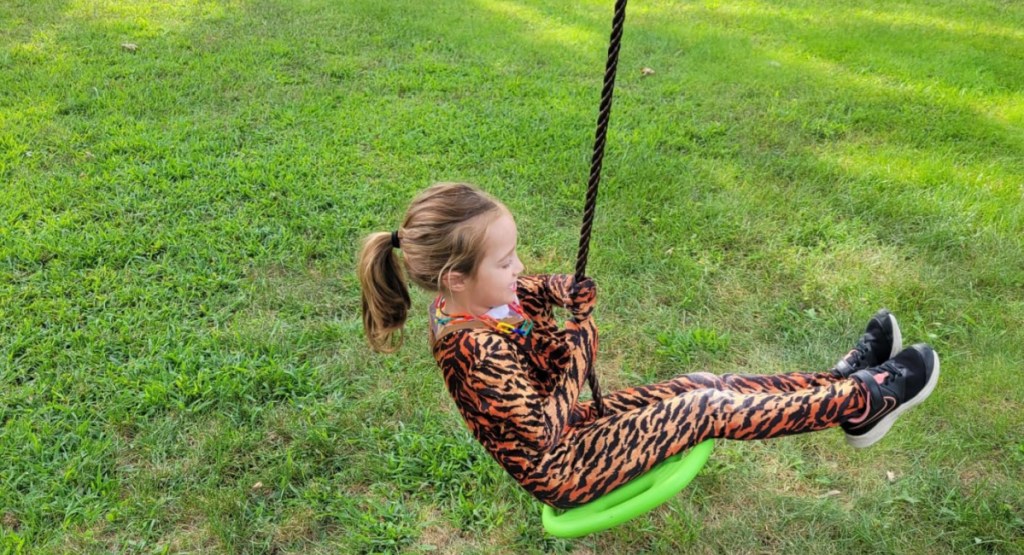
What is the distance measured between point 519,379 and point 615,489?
0.42 meters

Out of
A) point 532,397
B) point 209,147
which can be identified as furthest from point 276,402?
point 209,147

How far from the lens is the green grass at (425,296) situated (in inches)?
102

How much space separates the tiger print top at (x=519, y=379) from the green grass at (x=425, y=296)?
2.01 feet

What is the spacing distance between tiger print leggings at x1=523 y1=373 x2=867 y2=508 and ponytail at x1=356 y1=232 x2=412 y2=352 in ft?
2.02

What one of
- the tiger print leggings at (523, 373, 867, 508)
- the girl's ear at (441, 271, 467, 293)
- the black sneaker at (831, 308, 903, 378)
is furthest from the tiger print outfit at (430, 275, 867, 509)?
the black sneaker at (831, 308, 903, 378)

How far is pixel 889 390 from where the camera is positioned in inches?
86.8

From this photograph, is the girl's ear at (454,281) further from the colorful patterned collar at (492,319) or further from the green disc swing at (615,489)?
the green disc swing at (615,489)

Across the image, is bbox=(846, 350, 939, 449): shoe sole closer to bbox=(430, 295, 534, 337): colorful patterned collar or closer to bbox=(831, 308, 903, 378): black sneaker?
bbox=(831, 308, 903, 378): black sneaker

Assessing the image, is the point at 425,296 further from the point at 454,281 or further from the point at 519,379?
the point at 519,379

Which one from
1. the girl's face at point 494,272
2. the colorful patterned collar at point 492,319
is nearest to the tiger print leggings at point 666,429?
the colorful patterned collar at point 492,319

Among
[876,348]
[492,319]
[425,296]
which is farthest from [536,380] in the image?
[425,296]

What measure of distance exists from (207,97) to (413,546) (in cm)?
400

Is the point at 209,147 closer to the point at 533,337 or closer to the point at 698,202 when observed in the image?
the point at 698,202

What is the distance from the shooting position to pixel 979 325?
3.31 meters
